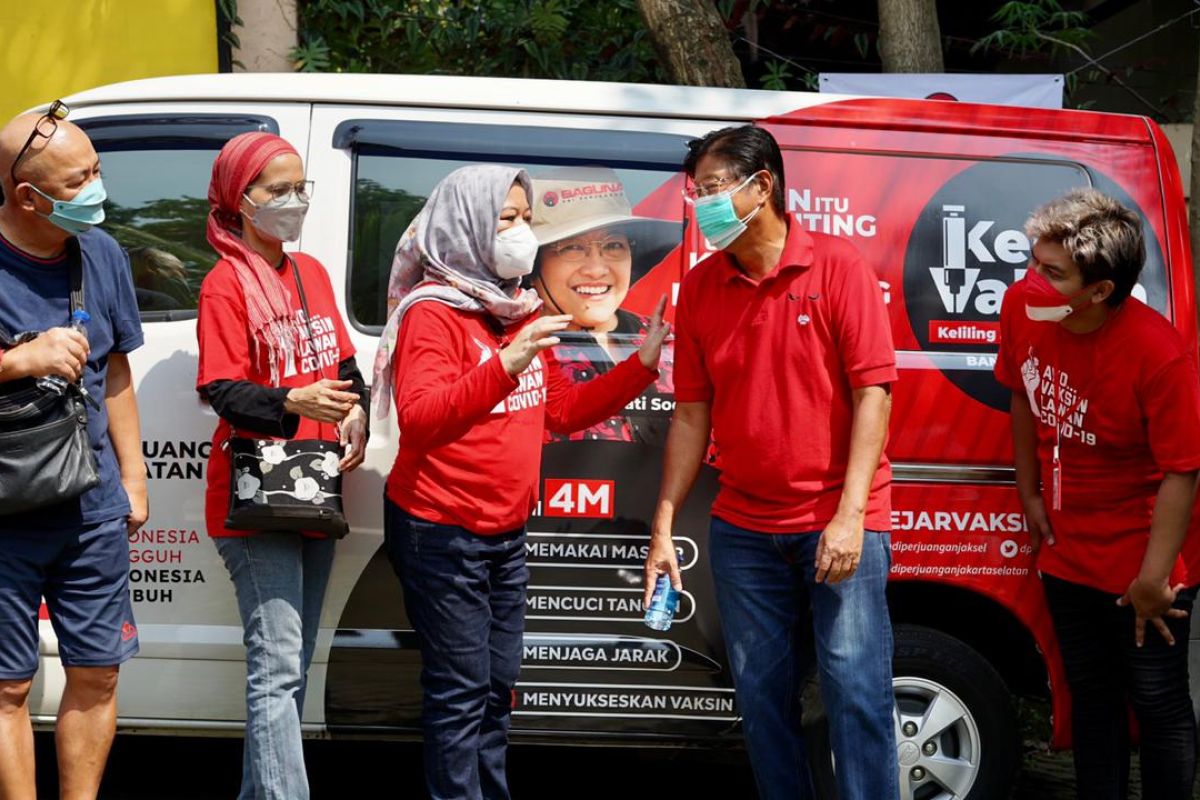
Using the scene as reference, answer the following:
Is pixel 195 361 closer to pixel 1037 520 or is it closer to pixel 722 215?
pixel 722 215

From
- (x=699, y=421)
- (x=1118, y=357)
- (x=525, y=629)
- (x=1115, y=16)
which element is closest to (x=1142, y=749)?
(x=1118, y=357)

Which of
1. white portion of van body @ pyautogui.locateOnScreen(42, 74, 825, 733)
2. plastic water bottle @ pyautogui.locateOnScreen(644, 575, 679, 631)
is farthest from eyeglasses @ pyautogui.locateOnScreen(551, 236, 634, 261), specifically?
plastic water bottle @ pyautogui.locateOnScreen(644, 575, 679, 631)

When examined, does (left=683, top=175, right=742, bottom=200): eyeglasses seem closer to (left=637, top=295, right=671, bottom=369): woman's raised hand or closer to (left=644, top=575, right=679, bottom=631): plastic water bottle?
(left=637, top=295, right=671, bottom=369): woman's raised hand

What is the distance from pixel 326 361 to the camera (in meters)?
3.41

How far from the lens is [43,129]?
300 cm

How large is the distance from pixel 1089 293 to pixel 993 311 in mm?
460

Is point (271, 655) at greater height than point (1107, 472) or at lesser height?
lesser

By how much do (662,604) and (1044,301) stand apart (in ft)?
4.29

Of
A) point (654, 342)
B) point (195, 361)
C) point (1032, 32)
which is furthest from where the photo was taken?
point (1032, 32)

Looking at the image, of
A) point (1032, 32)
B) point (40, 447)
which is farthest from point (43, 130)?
point (1032, 32)

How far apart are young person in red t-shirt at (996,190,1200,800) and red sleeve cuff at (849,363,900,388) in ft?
2.08

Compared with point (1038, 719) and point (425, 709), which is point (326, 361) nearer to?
point (425, 709)

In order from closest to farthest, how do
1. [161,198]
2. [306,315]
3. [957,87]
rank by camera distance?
[306,315], [161,198], [957,87]

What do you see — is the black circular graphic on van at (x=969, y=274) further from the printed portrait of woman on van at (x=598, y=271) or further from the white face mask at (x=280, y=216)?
the white face mask at (x=280, y=216)
